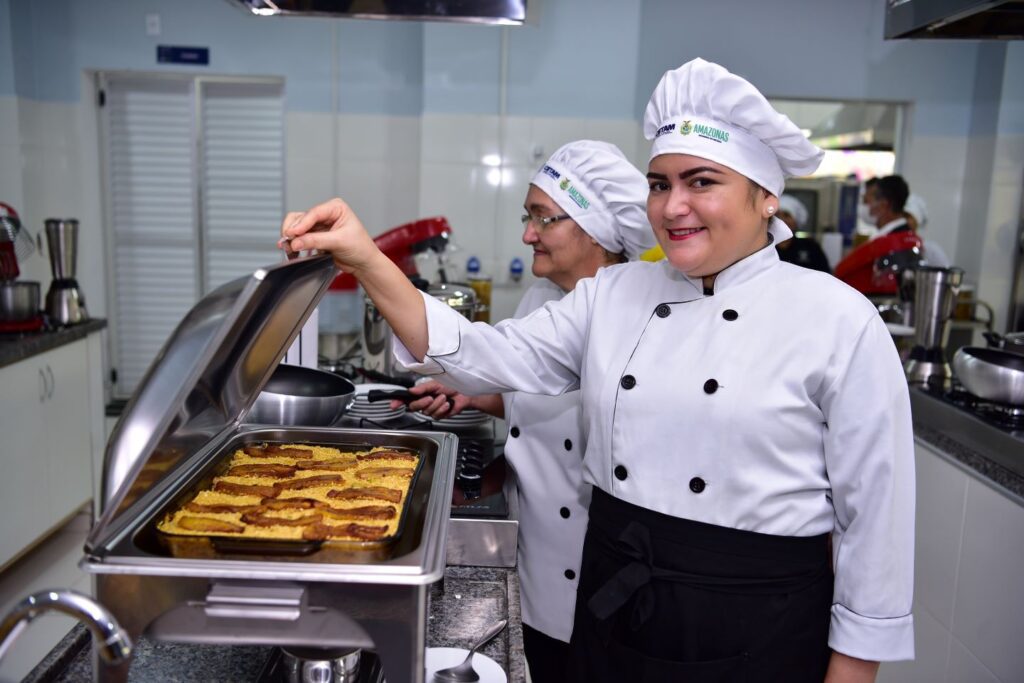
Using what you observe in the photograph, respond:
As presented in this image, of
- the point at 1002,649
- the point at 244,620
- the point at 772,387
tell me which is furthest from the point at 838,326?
the point at 1002,649

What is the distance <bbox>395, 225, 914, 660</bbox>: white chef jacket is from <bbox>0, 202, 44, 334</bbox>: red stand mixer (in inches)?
106

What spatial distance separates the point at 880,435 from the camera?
3.95ft

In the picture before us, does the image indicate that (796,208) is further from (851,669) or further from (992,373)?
(851,669)

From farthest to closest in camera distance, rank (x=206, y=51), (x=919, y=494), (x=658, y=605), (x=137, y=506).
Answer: (x=206, y=51), (x=919, y=494), (x=658, y=605), (x=137, y=506)

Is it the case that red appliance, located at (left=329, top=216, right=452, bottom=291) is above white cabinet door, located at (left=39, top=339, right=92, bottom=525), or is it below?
above

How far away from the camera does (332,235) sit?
1.16 metres

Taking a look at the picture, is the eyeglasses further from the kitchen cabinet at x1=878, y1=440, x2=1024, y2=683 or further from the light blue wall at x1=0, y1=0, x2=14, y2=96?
the light blue wall at x1=0, y1=0, x2=14, y2=96

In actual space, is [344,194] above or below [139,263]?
above

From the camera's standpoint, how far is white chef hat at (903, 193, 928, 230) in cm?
483

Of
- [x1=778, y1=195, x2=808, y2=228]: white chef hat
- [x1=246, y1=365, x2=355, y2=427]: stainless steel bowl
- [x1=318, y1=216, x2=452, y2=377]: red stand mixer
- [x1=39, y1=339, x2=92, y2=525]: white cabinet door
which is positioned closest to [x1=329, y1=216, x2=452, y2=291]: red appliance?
[x1=318, y1=216, x2=452, y2=377]: red stand mixer

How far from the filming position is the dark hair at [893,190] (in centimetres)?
441

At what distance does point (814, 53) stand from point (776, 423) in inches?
168

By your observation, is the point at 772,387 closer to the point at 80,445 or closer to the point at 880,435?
the point at 880,435

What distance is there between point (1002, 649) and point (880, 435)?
3.91ft
